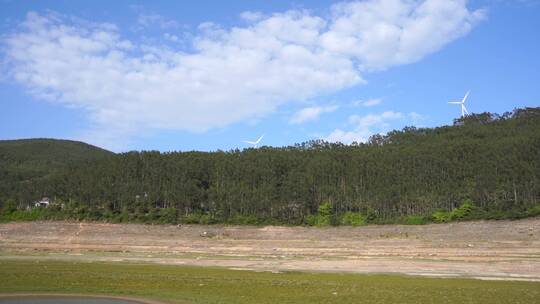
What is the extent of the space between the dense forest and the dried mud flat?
8.34m

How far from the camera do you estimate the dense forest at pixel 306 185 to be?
90.6 metres

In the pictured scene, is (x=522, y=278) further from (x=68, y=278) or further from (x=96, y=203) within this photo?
(x=96, y=203)

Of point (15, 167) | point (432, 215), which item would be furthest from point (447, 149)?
point (15, 167)

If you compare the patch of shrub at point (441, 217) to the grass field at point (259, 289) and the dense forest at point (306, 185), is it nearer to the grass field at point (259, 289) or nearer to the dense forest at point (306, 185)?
the dense forest at point (306, 185)

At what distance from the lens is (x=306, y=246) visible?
7225cm

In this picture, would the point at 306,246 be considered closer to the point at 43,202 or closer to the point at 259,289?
the point at 259,289

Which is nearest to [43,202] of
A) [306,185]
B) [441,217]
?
[306,185]

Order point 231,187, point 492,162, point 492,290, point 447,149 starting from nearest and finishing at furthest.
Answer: point 492,290, point 492,162, point 447,149, point 231,187

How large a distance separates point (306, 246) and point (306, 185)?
36.8 meters

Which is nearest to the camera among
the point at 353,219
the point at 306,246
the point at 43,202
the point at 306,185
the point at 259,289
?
the point at 259,289

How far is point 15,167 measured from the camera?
186000mm

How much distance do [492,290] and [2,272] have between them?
3031 centimetres

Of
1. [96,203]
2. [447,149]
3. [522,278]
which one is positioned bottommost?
[522,278]

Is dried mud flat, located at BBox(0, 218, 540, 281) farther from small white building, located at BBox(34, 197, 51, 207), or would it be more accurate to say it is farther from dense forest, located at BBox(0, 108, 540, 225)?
small white building, located at BBox(34, 197, 51, 207)
